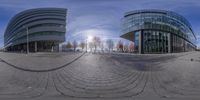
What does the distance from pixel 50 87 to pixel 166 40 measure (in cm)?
5588

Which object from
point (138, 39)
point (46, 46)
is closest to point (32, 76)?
point (138, 39)

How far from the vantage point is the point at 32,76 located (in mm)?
10117

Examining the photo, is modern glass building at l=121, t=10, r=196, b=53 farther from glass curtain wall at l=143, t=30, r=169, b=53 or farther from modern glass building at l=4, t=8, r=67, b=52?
modern glass building at l=4, t=8, r=67, b=52

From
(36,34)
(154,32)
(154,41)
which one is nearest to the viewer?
(154,32)

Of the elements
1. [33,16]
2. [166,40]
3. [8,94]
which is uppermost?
[33,16]

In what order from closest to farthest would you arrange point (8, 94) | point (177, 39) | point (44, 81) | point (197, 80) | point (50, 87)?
point (8, 94) < point (50, 87) < point (44, 81) < point (197, 80) < point (177, 39)

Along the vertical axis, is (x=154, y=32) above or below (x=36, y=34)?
below

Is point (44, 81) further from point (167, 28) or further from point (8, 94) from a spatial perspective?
point (167, 28)

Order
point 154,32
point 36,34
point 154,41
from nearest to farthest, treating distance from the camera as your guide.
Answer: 1. point 154,32
2. point 154,41
3. point 36,34

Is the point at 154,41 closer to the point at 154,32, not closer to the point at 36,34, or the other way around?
the point at 154,32

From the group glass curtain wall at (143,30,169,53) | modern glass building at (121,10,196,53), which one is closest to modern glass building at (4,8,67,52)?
modern glass building at (121,10,196,53)

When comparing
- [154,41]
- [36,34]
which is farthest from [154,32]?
[36,34]

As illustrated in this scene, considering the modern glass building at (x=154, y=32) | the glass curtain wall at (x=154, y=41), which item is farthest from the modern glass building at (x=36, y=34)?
the glass curtain wall at (x=154, y=41)

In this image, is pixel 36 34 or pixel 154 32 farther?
pixel 36 34
